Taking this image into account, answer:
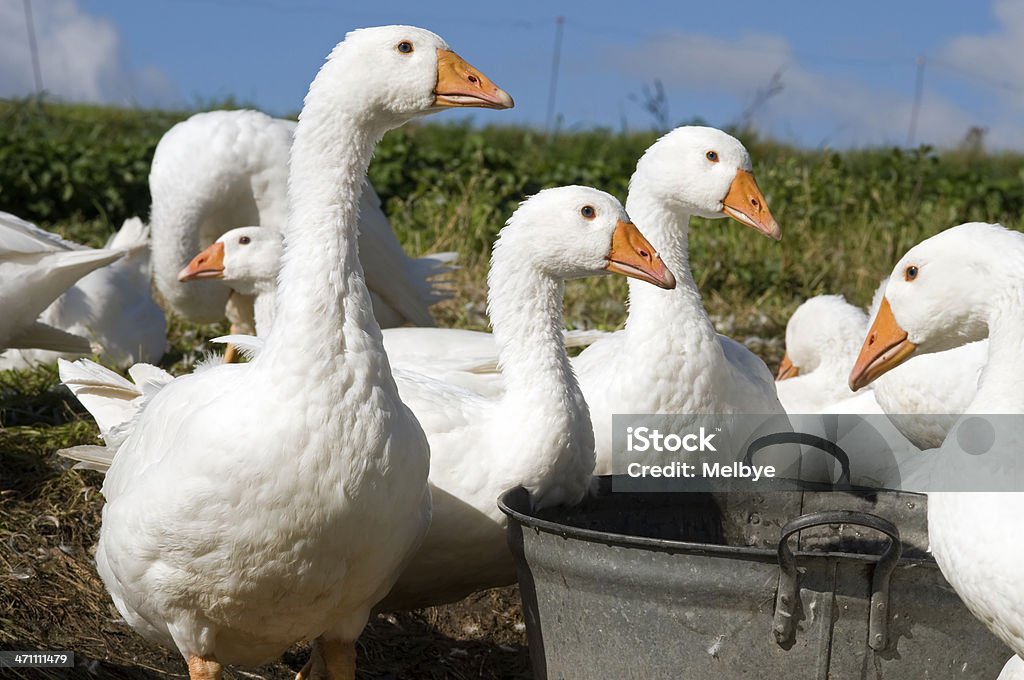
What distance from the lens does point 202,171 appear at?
5848mm

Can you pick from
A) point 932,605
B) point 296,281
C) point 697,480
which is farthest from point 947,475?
point 296,281

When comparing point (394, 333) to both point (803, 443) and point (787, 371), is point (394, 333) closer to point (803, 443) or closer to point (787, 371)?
point (803, 443)

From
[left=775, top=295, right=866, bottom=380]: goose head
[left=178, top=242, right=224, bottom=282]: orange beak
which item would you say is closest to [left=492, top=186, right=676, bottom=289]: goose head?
[left=178, top=242, right=224, bottom=282]: orange beak

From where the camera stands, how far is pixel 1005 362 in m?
2.84

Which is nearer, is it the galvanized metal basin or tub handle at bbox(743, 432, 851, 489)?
the galvanized metal basin

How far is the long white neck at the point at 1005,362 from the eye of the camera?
9.21 ft

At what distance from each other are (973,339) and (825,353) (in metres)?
2.71

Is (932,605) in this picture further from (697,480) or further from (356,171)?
(356,171)

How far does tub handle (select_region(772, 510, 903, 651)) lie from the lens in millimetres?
2803

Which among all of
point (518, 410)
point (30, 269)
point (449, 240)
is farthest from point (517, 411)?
point (449, 240)

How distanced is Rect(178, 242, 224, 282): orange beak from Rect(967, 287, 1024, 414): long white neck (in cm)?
348

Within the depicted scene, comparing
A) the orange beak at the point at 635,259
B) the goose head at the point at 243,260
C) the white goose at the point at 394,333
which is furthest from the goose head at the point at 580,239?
the goose head at the point at 243,260

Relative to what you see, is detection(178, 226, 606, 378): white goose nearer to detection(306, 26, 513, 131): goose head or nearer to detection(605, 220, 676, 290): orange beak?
detection(605, 220, 676, 290): orange beak

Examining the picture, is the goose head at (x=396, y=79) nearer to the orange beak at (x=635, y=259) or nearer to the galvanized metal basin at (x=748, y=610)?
the orange beak at (x=635, y=259)
